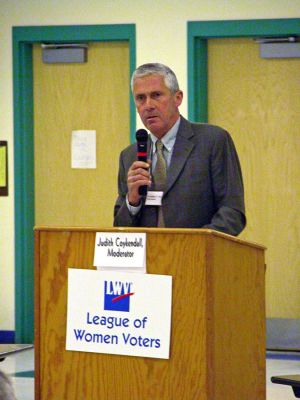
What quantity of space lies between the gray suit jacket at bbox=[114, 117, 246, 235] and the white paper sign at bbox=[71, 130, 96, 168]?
4066mm

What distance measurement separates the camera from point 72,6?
774cm

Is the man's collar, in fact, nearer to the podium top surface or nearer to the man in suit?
the man in suit

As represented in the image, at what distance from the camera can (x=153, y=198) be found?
147 inches

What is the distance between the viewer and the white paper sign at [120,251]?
10.1 feet

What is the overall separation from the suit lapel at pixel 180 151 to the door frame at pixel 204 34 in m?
3.64

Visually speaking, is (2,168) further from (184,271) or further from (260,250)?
(184,271)

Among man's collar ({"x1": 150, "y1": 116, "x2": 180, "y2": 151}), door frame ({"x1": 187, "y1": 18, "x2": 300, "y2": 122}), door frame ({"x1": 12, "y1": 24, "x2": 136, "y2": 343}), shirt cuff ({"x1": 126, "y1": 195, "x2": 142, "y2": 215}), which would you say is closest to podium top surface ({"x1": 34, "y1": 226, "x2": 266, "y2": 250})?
shirt cuff ({"x1": 126, "y1": 195, "x2": 142, "y2": 215})

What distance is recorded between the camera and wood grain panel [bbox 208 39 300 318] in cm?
755

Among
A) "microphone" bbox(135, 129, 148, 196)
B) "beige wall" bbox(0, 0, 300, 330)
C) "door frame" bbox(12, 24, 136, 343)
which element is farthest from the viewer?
"door frame" bbox(12, 24, 136, 343)

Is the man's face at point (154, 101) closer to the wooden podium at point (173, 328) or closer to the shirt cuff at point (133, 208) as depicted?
the shirt cuff at point (133, 208)

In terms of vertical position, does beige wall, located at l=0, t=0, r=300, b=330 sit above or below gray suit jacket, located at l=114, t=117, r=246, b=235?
above

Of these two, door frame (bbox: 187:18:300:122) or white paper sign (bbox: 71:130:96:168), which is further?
white paper sign (bbox: 71:130:96:168)

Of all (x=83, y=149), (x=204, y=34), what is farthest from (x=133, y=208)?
(x=83, y=149)

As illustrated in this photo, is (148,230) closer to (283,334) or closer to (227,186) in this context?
(227,186)
